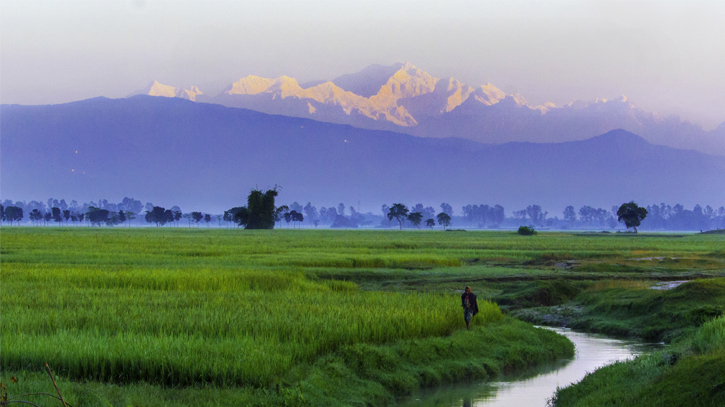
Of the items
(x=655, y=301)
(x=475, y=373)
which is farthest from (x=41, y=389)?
(x=655, y=301)

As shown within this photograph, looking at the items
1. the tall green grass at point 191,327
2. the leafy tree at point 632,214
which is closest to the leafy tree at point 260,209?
the leafy tree at point 632,214

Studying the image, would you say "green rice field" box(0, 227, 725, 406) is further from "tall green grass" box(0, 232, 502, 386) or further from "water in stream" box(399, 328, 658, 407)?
"water in stream" box(399, 328, 658, 407)

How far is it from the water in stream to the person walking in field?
2.70m

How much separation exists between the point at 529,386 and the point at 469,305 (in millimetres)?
3788

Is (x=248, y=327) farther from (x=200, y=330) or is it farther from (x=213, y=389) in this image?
(x=213, y=389)

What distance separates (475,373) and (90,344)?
425 inches

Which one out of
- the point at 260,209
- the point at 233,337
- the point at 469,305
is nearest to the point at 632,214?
the point at 260,209

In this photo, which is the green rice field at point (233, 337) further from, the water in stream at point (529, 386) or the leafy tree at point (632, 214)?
the leafy tree at point (632, 214)

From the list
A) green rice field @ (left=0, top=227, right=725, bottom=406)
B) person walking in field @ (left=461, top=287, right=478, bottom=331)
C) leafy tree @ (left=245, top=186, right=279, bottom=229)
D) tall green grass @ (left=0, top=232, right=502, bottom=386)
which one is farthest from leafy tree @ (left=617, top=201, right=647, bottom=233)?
person walking in field @ (left=461, top=287, right=478, bottom=331)

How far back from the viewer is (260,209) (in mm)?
172875

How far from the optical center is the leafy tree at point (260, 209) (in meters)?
→ 172

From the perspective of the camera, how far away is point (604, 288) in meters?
37.0

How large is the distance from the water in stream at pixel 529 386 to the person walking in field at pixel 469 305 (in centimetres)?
270

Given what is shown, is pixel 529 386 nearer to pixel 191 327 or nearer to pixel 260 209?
pixel 191 327
